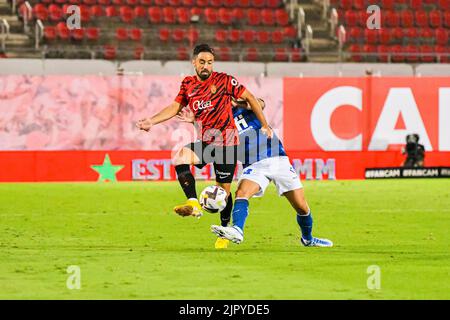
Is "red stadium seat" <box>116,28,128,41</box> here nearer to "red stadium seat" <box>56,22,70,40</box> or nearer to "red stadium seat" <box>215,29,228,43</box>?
"red stadium seat" <box>56,22,70,40</box>

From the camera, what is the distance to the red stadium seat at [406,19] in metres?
37.1

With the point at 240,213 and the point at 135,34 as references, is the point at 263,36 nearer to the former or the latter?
the point at 135,34

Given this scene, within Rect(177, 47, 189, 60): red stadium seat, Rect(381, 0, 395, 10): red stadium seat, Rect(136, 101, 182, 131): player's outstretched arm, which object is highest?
Rect(381, 0, 395, 10): red stadium seat

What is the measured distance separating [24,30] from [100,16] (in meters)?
2.60

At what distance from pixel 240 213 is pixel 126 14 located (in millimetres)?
22464

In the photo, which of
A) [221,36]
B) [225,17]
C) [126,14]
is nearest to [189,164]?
[221,36]

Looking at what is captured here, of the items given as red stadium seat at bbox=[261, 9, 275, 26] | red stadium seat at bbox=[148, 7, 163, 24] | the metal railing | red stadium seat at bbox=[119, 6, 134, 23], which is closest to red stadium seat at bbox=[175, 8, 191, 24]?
red stadium seat at bbox=[148, 7, 163, 24]

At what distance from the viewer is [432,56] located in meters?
35.0

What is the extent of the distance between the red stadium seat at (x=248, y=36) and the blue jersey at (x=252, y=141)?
21491 mm

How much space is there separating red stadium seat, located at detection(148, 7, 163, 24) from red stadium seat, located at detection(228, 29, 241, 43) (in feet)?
7.22

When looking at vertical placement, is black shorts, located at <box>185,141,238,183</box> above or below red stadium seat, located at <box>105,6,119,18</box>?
below

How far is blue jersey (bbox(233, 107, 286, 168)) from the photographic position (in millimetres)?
13195

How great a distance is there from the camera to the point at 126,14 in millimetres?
34625

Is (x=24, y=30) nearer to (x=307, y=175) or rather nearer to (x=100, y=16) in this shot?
(x=100, y=16)
